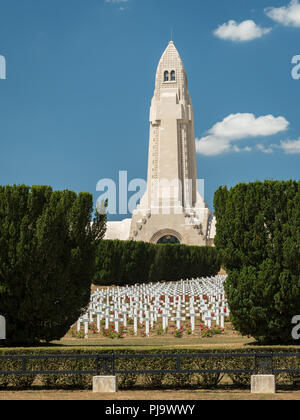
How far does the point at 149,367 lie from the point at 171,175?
47518mm

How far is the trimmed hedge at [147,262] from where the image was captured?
3434 centimetres

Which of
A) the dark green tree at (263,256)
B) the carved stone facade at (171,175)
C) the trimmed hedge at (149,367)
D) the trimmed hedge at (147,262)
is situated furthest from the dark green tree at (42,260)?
the carved stone facade at (171,175)

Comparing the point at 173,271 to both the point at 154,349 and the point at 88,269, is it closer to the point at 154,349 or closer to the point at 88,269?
the point at 88,269

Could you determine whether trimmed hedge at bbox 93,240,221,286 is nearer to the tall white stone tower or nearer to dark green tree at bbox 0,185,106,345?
the tall white stone tower

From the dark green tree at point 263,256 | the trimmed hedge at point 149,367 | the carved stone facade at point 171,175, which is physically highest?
the carved stone facade at point 171,175

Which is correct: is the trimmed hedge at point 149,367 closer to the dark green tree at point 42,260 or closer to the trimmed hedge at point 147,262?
the dark green tree at point 42,260

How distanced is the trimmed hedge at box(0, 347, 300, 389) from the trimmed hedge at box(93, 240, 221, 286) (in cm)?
2227

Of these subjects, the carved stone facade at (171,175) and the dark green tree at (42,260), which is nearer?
the dark green tree at (42,260)

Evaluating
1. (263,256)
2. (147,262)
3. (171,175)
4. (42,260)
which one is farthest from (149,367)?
(171,175)

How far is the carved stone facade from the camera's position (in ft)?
184

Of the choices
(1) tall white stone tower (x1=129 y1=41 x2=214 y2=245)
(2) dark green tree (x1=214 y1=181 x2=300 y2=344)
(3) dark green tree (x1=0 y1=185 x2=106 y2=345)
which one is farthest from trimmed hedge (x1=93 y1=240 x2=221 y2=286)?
(2) dark green tree (x1=214 y1=181 x2=300 y2=344)

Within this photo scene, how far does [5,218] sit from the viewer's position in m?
12.5

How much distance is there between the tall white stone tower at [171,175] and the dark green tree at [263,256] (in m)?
42.2

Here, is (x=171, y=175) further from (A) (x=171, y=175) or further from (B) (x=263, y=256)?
(B) (x=263, y=256)
